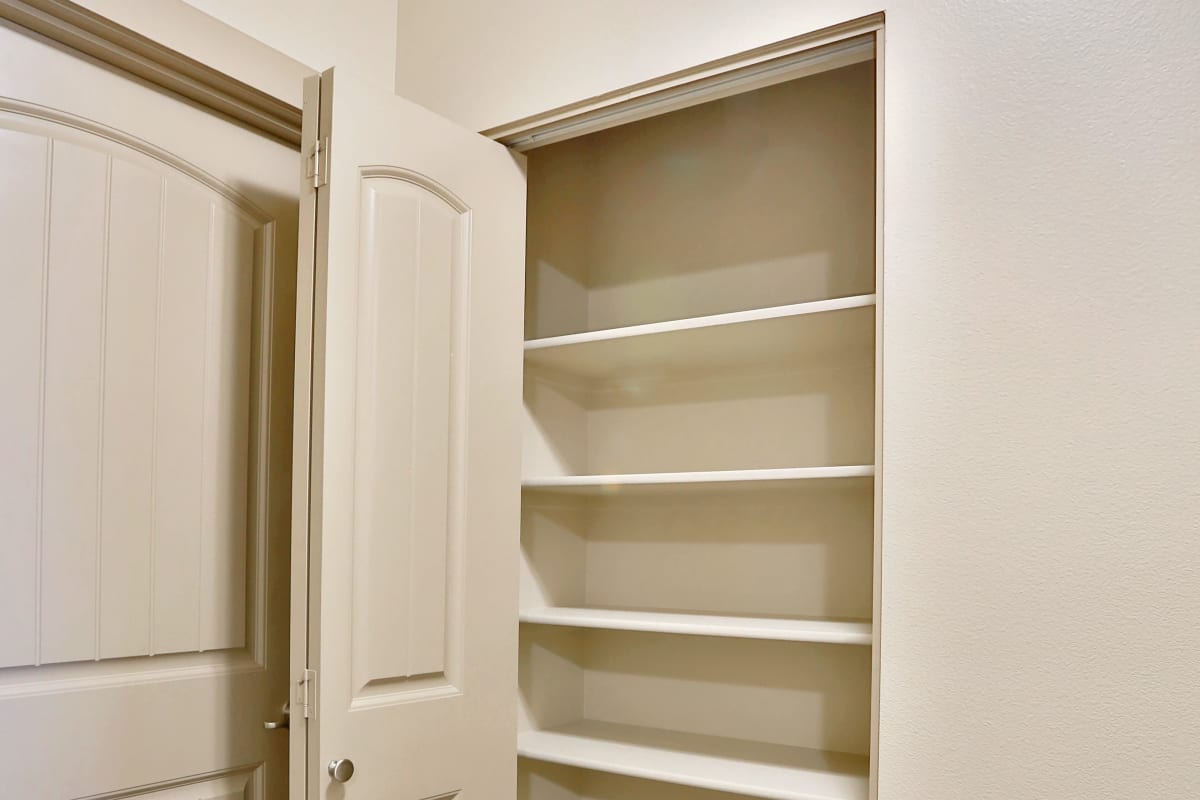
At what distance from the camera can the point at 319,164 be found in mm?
1709

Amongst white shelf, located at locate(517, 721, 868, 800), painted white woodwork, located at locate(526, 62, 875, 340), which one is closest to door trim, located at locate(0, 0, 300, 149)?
painted white woodwork, located at locate(526, 62, 875, 340)

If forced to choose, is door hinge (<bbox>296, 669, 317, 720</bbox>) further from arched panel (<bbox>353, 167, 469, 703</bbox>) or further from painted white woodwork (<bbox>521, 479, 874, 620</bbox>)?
painted white woodwork (<bbox>521, 479, 874, 620</bbox>)

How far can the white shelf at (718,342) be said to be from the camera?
6.15ft

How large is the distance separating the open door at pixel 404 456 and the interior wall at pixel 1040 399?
0.82m

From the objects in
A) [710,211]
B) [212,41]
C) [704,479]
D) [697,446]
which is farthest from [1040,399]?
[212,41]

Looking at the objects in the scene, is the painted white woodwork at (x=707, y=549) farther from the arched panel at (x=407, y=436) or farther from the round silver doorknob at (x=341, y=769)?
the round silver doorknob at (x=341, y=769)

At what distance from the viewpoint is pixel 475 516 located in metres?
1.94

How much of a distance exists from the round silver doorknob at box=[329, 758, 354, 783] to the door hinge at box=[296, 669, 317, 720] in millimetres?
93

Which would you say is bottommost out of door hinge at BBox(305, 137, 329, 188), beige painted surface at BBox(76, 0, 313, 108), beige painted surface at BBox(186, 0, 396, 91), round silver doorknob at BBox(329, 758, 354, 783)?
round silver doorknob at BBox(329, 758, 354, 783)

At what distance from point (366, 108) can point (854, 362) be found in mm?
1247

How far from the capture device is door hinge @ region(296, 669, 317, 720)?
160 cm

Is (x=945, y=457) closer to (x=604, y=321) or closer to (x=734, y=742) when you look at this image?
(x=734, y=742)

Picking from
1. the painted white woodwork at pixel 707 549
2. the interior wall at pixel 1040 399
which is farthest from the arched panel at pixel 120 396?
the interior wall at pixel 1040 399

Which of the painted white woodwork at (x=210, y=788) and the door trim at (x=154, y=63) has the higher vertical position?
the door trim at (x=154, y=63)
